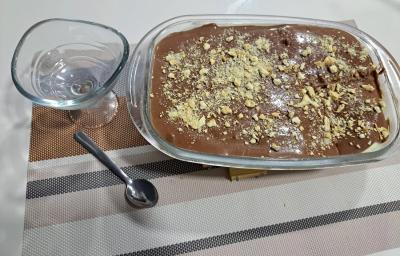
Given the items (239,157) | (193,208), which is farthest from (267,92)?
(193,208)

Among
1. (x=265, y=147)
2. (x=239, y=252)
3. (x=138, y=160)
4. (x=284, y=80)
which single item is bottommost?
(x=239, y=252)

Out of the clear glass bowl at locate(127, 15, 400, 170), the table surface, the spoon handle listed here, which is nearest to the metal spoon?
Answer: the spoon handle

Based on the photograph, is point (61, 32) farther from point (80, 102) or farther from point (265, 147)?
point (265, 147)

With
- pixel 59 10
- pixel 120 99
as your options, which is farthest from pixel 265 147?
pixel 59 10

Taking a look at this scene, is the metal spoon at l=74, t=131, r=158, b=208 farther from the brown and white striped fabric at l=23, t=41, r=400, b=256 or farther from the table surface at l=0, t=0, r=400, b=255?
the table surface at l=0, t=0, r=400, b=255

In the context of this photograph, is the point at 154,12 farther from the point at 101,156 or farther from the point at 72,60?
the point at 101,156
